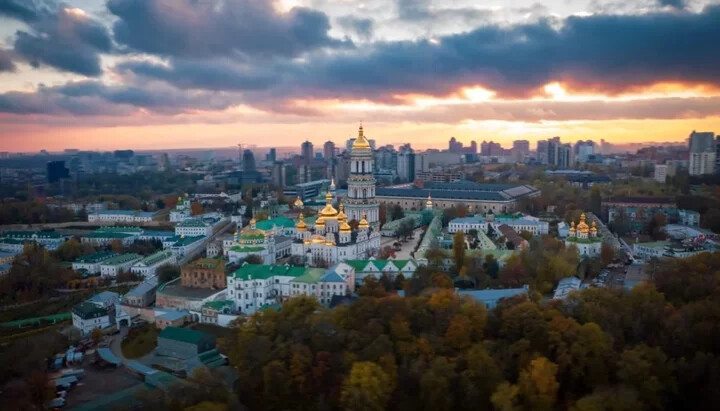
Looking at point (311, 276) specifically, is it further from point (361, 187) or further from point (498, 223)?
point (498, 223)

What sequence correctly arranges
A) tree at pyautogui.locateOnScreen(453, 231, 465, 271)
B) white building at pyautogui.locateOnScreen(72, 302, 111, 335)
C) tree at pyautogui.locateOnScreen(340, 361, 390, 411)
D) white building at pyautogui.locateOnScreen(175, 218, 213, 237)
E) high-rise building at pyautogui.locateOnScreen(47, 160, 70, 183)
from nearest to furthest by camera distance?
tree at pyautogui.locateOnScreen(340, 361, 390, 411) → white building at pyautogui.locateOnScreen(72, 302, 111, 335) → tree at pyautogui.locateOnScreen(453, 231, 465, 271) → white building at pyautogui.locateOnScreen(175, 218, 213, 237) → high-rise building at pyautogui.locateOnScreen(47, 160, 70, 183)

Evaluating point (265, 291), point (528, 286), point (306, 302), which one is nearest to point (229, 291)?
point (265, 291)

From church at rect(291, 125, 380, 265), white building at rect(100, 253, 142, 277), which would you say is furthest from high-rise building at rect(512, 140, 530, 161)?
white building at rect(100, 253, 142, 277)

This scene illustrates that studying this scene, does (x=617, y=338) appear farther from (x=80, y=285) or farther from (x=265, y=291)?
(x=80, y=285)

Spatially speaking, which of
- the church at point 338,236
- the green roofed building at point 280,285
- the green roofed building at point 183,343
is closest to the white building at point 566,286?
the green roofed building at point 280,285

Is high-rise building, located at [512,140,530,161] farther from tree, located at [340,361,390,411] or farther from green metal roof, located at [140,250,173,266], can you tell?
tree, located at [340,361,390,411]

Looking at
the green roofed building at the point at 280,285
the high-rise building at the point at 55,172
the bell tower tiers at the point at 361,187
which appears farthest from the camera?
the high-rise building at the point at 55,172

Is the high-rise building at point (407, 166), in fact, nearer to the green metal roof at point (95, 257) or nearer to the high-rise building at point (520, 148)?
the high-rise building at point (520, 148)
